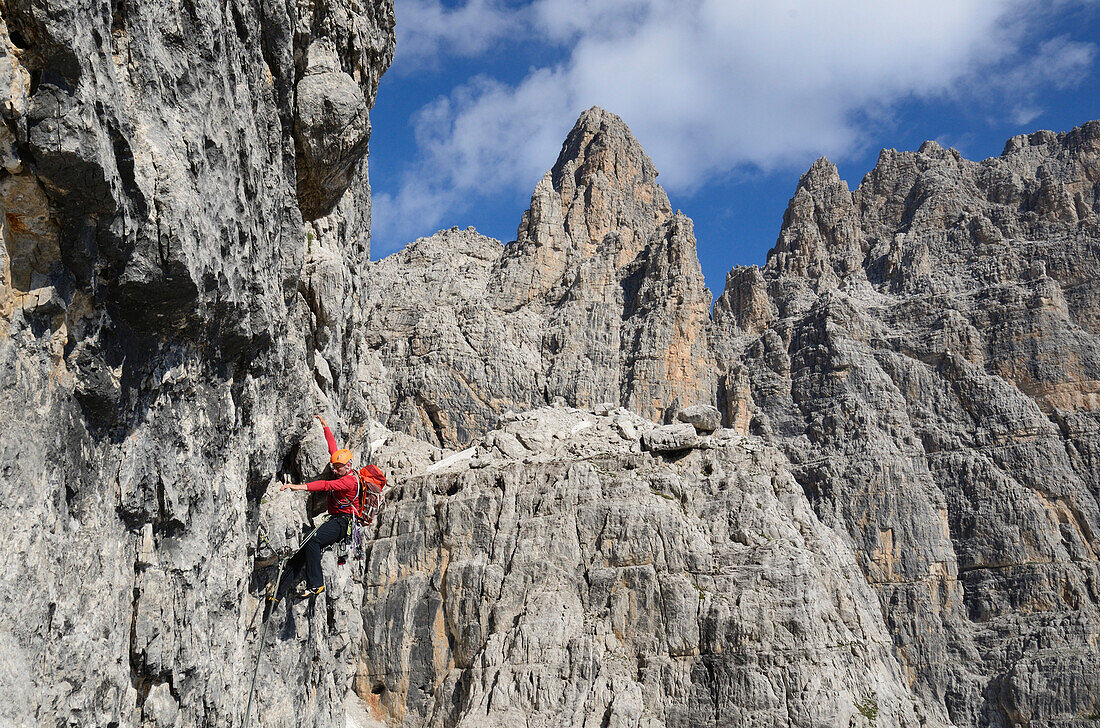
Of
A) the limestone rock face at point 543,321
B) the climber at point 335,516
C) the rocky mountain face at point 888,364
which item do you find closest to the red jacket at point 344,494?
the climber at point 335,516

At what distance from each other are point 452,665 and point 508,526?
641 cm

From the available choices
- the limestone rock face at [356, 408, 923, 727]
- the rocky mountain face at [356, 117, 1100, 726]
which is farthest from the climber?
the rocky mountain face at [356, 117, 1100, 726]

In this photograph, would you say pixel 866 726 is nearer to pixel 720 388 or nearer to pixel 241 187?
pixel 241 187

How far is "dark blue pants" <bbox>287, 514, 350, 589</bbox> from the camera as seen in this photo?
1628cm

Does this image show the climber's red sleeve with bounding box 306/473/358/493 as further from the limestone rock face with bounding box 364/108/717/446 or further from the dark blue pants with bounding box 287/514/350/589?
the limestone rock face with bounding box 364/108/717/446

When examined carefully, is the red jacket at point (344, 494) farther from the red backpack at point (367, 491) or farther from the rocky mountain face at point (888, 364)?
the rocky mountain face at point (888, 364)

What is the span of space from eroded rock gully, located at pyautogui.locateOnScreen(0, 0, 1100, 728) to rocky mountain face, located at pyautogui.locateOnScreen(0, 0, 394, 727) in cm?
5

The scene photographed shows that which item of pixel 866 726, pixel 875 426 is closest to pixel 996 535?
pixel 875 426

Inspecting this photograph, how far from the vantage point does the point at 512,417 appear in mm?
51156

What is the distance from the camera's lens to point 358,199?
86.4ft

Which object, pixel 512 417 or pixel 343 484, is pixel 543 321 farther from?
pixel 343 484

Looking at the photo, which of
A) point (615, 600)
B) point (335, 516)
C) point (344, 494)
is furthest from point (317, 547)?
point (615, 600)

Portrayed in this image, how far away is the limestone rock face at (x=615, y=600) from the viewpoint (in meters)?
35.9

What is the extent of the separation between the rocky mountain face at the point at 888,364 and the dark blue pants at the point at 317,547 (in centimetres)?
2814
